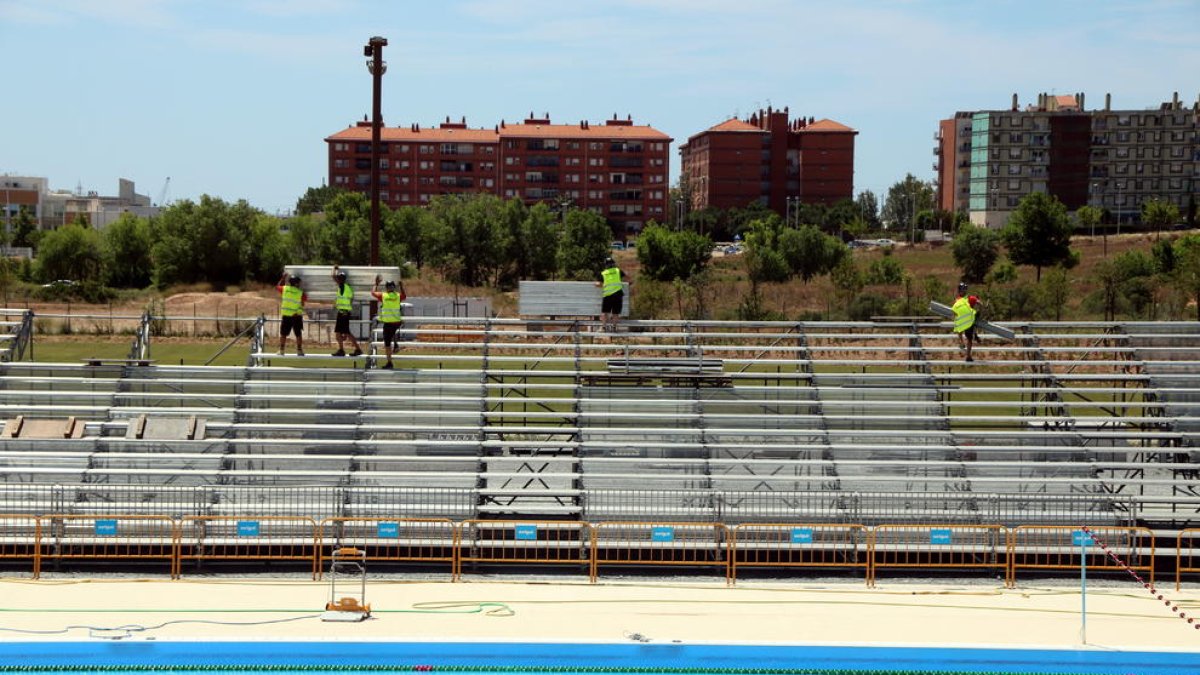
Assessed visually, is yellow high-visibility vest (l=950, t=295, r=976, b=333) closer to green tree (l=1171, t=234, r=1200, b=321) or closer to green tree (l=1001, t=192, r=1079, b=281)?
green tree (l=1171, t=234, r=1200, b=321)

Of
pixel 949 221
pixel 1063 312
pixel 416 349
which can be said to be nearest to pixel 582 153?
pixel 949 221

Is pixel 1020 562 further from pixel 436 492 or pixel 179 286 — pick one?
pixel 179 286

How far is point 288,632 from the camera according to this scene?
1423 cm

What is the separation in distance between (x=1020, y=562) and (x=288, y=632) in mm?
9580

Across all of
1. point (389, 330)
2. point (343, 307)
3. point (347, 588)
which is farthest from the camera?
point (343, 307)

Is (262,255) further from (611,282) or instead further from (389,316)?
(389,316)

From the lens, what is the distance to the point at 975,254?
80.4 m

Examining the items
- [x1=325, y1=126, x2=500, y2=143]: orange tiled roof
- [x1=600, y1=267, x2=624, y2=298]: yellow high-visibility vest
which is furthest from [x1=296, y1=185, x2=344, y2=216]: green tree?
[x1=600, y1=267, x2=624, y2=298]: yellow high-visibility vest

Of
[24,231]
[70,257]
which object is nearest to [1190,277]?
[70,257]

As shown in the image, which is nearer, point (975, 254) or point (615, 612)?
point (615, 612)

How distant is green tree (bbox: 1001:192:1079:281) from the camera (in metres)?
78.2

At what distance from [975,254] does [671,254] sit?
707 inches

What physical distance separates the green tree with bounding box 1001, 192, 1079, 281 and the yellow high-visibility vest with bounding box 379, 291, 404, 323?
60992 mm

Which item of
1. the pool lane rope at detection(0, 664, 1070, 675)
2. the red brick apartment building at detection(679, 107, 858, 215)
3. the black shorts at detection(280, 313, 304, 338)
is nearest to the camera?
the pool lane rope at detection(0, 664, 1070, 675)
